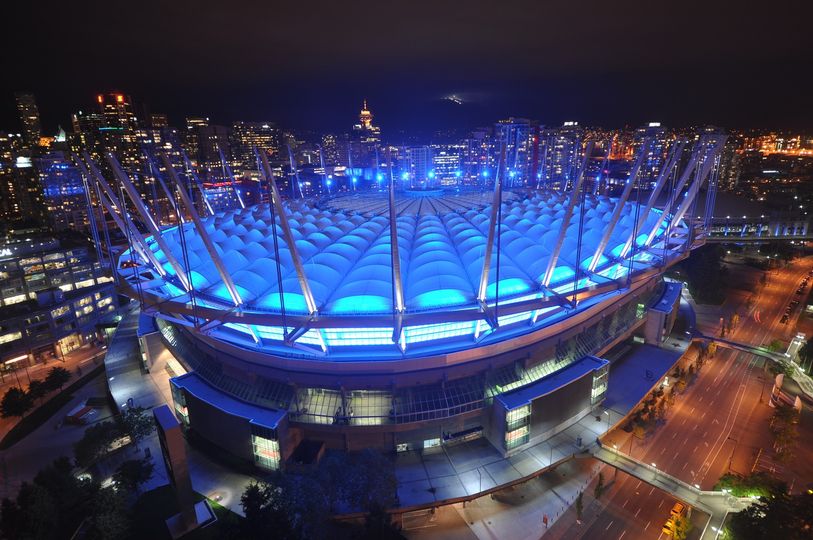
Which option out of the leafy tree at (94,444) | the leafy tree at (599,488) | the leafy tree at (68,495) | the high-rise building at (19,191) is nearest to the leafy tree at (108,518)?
the leafy tree at (68,495)

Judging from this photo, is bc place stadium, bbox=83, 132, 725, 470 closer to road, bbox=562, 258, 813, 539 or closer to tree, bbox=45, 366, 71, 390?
road, bbox=562, 258, 813, 539

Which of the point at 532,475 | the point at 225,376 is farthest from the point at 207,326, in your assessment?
the point at 532,475

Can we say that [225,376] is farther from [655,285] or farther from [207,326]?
[655,285]

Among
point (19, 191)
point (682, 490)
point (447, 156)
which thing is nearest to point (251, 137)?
point (447, 156)

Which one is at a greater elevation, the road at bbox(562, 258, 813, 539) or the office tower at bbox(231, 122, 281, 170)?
the office tower at bbox(231, 122, 281, 170)

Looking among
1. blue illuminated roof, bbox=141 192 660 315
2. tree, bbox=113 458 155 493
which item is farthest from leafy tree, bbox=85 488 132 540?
blue illuminated roof, bbox=141 192 660 315

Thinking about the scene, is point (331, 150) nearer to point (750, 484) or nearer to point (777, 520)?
point (750, 484)
